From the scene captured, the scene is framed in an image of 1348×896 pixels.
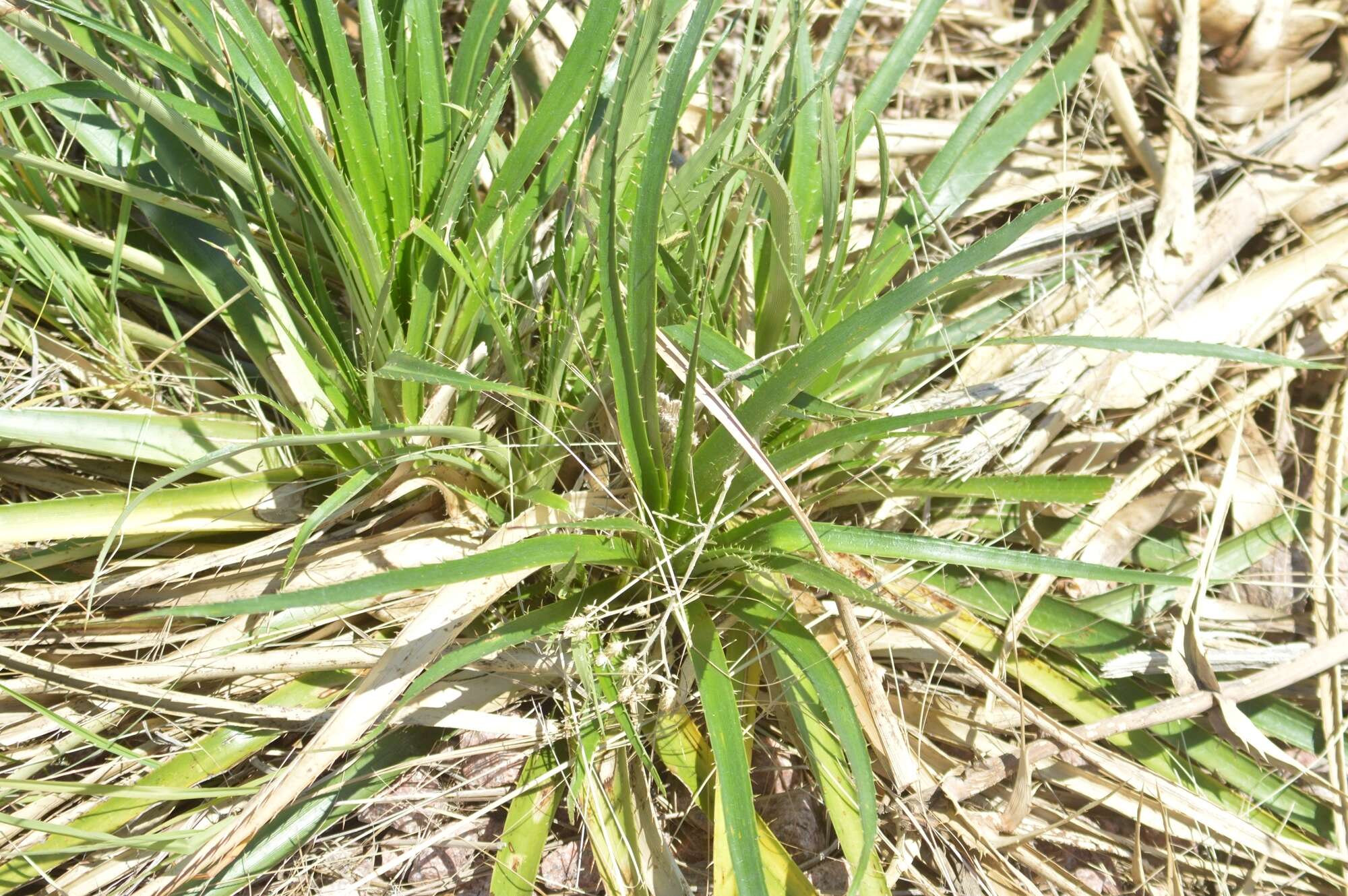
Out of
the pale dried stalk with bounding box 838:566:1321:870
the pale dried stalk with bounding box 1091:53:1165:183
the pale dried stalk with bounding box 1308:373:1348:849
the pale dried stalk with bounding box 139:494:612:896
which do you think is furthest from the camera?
the pale dried stalk with bounding box 1091:53:1165:183

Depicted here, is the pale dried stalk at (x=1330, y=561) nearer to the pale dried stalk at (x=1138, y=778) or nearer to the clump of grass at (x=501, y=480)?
the clump of grass at (x=501, y=480)

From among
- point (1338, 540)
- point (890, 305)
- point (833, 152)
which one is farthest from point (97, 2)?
point (1338, 540)

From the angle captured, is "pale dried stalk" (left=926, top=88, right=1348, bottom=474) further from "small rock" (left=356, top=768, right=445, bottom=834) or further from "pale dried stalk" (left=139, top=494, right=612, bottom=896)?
"small rock" (left=356, top=768, right=445, bottom=834)

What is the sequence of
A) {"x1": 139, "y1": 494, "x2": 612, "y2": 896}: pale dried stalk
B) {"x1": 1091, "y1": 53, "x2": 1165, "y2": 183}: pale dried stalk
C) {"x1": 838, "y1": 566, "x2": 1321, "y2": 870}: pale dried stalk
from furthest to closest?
{"x1": 1091, "y1": 53, "x2": 1165, "y2": 183}: pale dried stalk, {"x1": 838, "y1": 566, "x2": 1321, "y2": 870}: pale dried stalk, {"x1": 139, "y1": 494, "x2": 612, "y2": 896}: pale dried stalk

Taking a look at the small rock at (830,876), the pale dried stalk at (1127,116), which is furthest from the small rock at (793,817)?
the pale dried stalk at (1127,116)

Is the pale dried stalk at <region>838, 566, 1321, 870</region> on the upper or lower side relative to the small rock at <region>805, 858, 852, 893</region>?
upper

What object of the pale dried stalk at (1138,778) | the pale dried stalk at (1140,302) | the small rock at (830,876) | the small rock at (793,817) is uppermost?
the pale dried stalk at (1140,302)

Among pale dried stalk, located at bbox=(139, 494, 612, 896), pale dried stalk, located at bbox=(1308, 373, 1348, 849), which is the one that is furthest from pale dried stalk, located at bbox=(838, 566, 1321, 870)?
pale dried stalk, located at bbox=(139, 494, 612, 896)

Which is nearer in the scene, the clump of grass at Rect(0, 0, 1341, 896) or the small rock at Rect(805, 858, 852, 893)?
the clump of grass at Rect(0, 0, 1341, 896)

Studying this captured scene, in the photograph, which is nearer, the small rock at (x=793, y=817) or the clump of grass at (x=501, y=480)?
the clump of grass at (x=501, y=480)
